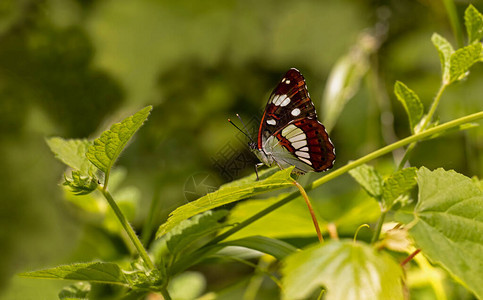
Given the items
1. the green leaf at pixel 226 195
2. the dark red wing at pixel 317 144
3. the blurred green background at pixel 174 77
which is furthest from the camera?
the blurred green background at pixel 174 77

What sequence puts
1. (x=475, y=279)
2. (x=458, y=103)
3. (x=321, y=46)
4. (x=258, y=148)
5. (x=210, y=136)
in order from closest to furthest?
(x=475, y=279) < (x=258, y=148) < (x=458, y=103) < (x=210, y=136) < (x=321, y=46)

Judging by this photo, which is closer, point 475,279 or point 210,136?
point 475,279

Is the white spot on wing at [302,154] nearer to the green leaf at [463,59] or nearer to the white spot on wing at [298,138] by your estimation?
the white spot on wing at [298,138]

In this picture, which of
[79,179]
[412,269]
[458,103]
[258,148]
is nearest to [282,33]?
[458,103]

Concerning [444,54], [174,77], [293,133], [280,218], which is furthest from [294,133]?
[174,77]

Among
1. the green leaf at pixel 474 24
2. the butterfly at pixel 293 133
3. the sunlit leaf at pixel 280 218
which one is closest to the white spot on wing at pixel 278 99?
the butterfly at pixel 293 133

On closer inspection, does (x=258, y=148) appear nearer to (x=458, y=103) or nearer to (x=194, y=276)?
(x=194, y=276)

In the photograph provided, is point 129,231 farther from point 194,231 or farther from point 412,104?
point 412,104
